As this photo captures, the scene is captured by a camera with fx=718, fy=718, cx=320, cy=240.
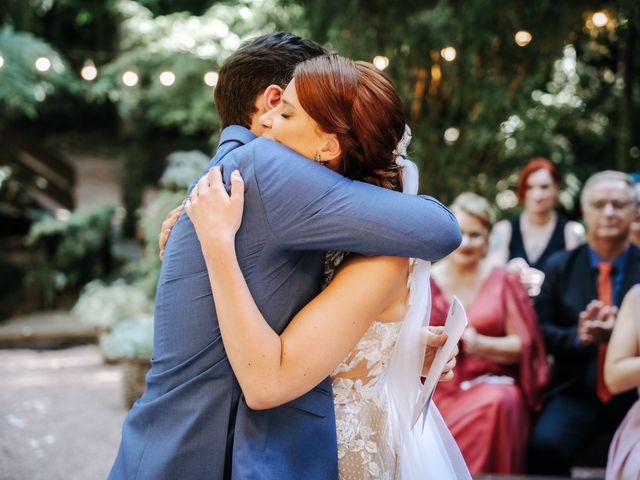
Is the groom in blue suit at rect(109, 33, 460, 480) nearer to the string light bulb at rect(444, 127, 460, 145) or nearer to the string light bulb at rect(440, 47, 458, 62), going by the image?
the string light bulb at rect(440, 47, 458, 62)

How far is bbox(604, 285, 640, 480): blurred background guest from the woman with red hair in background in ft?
7.68

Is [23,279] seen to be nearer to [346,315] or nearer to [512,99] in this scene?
[512,99]

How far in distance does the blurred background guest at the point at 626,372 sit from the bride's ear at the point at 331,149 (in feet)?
4.96

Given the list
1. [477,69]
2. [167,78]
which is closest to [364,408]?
[477,69]

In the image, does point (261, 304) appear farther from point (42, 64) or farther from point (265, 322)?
point (42, 64)

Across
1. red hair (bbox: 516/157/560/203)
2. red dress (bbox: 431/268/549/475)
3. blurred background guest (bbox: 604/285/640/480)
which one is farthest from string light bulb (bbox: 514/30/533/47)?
blurred background guest (bbox: 604/285/640/480)

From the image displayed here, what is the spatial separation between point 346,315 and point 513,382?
8.60 feet

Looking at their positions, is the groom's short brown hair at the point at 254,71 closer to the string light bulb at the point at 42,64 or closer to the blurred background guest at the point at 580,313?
the blurred background guest at the point at 580,313

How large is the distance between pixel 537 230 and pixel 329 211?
13.1 feet

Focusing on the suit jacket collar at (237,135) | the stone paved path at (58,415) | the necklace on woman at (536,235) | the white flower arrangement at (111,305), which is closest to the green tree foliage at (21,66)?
the white flower arrangement at (111,305)

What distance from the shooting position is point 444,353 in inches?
65.1

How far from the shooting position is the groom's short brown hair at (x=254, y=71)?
177 cm

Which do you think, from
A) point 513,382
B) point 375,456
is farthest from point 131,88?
point 375,456

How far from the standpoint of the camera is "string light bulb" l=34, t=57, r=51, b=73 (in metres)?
7.16
